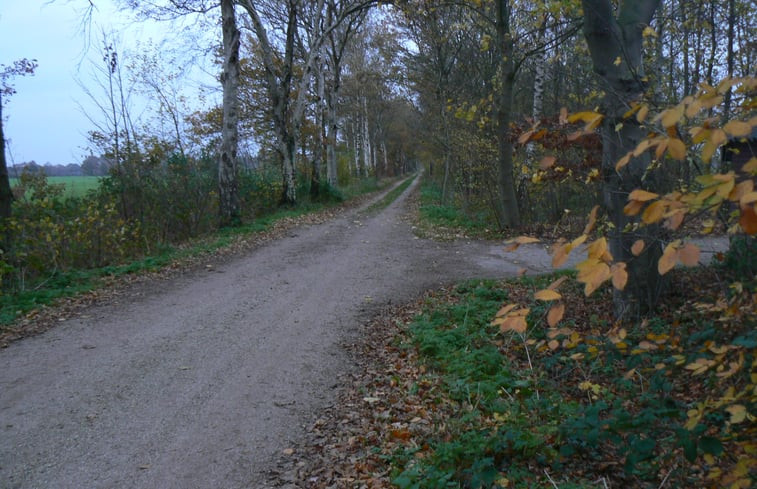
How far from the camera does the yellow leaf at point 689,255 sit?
5.51ft

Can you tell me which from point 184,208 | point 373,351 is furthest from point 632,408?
point 184,208

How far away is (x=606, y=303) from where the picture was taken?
7316mm

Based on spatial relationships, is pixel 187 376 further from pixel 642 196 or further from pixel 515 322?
pixel 642 196

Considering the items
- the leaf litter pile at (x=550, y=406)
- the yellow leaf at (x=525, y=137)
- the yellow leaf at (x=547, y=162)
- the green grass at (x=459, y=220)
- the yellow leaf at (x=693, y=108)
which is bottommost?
the leaf litter pile at (x=550, y=406)

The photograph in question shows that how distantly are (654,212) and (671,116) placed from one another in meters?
0.34

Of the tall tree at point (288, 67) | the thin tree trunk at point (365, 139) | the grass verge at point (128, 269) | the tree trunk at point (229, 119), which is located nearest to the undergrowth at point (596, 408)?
the grass verge at point (128, 269)

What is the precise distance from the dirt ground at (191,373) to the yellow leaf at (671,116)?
3.49m

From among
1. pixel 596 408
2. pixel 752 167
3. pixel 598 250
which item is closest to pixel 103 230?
pixel 596 408

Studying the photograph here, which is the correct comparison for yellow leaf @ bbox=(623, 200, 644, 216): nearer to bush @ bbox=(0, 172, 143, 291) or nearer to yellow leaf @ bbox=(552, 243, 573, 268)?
yellow leaf @ bbox=(552, 243, 573, 268)

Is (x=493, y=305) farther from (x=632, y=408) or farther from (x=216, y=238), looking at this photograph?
(x=216, y=238)

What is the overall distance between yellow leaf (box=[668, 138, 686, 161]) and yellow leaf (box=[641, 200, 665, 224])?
0.17 metres

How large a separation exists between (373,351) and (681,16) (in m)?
8.88

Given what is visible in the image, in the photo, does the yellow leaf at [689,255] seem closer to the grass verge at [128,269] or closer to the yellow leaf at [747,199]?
the yellow leaf at [747,199]

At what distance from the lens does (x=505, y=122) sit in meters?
13.4
